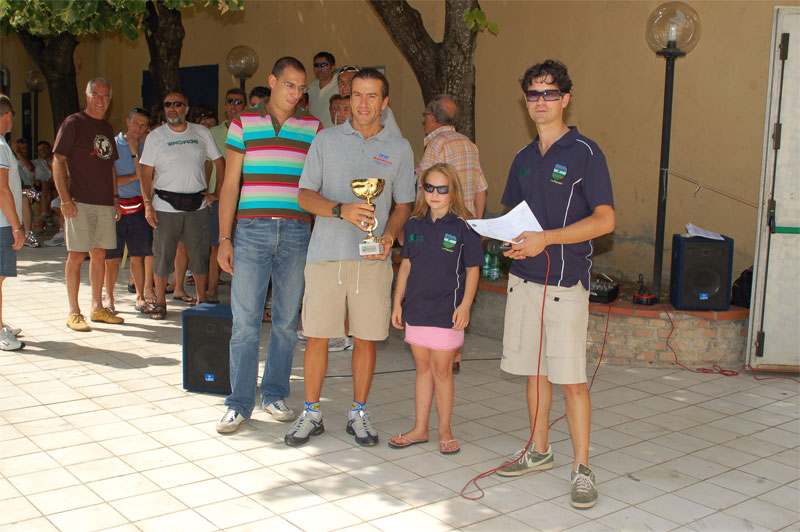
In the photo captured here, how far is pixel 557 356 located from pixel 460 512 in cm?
93

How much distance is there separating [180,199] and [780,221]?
5.38m

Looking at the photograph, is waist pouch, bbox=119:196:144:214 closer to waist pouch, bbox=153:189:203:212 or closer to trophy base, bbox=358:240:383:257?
waist pouch, bbox=153:189:203:212

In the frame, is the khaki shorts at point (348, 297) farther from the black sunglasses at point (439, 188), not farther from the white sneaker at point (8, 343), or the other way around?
the white sneaker at point (8, 343)

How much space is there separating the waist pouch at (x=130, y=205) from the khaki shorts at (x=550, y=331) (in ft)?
17.3

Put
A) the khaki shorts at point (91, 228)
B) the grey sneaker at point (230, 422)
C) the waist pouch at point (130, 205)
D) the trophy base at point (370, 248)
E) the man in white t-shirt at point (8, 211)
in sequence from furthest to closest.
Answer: the waist pouch at point (130, 205) → the khaki shorts at point (91, 228) → the man in white t-shirt at point (8, 211) → the grey sneaker at point (230, 422) → the trophy base at point (370, 248)

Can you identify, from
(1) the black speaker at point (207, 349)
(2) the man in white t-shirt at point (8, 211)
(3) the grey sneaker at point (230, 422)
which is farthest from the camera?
(2) the man in white t-shirt at point (8, 211)

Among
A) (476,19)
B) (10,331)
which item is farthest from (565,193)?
→ (10,331)

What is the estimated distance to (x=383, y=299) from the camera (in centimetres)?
492

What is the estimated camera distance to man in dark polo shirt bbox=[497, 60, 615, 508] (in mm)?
4176

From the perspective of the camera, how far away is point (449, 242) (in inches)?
191

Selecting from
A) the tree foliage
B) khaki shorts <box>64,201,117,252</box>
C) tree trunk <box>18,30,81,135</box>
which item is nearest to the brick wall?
the tree foliage

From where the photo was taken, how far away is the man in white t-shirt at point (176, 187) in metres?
7.89

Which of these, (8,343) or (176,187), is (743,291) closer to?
(176,187)

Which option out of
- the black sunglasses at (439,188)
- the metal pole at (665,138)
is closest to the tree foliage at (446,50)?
the metal pole at (665,138)
